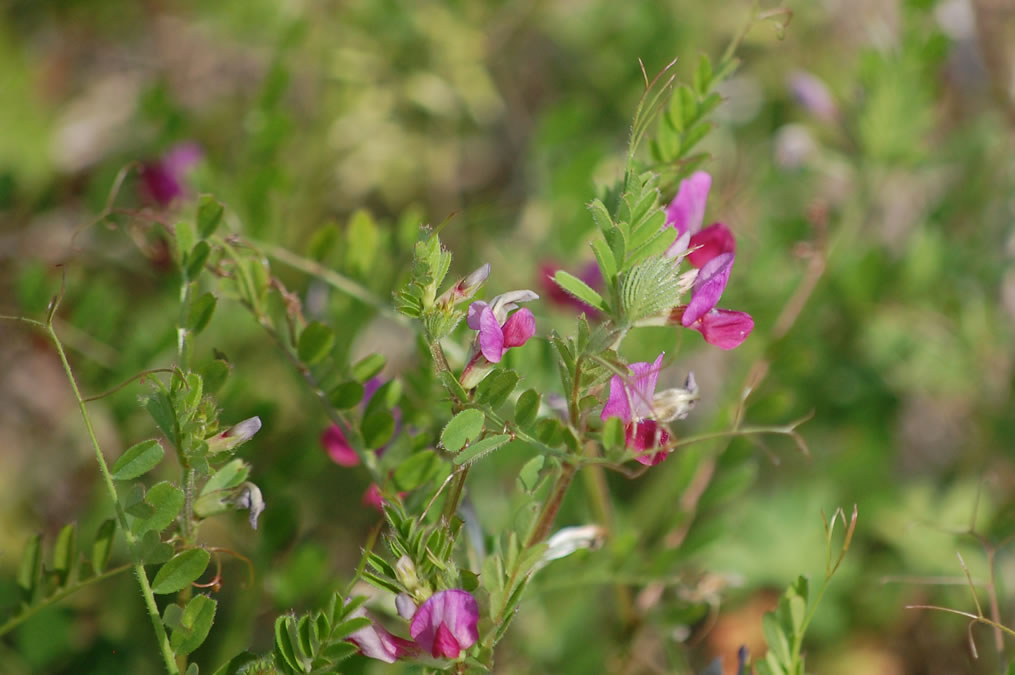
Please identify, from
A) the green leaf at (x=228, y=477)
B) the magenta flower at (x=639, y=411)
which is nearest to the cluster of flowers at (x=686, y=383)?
the magenta flower at (x=639, y=411)

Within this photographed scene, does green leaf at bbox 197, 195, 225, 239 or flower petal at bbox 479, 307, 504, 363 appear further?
green leaf at bbox 197, 195, 225, 239

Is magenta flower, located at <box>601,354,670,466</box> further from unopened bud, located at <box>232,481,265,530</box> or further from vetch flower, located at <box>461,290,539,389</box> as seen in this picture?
unopened bud, located at <box>232,481,265,530</box>

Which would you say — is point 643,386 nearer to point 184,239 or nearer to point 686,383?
point 686,383

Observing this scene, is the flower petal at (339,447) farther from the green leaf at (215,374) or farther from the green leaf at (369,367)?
the green leaf at (215,374)

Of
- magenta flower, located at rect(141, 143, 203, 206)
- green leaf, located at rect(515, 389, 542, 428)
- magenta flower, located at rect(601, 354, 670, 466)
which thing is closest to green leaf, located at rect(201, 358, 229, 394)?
green leaf, located at rect(515, 389, 542, 428)

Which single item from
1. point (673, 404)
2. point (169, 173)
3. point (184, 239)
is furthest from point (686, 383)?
point (169, 173)

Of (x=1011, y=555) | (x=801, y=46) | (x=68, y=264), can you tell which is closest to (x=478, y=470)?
(x=68, y=264)

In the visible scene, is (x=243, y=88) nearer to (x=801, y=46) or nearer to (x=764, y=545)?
(x=801, y=46)
